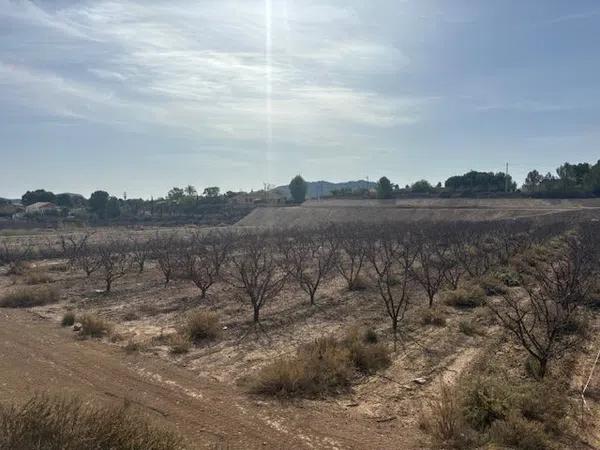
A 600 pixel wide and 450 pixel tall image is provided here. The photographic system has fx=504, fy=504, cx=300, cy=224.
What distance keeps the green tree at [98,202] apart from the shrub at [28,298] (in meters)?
80.4

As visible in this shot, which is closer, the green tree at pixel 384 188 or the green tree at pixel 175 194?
the green tree at pixel 384 188

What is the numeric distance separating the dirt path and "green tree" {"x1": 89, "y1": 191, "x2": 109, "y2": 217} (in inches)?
3513

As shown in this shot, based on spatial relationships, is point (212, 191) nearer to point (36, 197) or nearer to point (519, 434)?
point (36, 197)

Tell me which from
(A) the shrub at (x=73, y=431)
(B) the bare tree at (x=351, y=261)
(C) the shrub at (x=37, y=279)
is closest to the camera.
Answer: (A) the shrub at (x=73, y=431)

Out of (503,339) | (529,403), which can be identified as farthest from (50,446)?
(503,339)

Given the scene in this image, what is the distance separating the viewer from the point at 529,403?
8336 mm

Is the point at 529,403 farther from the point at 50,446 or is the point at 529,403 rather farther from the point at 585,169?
the point at 585,169

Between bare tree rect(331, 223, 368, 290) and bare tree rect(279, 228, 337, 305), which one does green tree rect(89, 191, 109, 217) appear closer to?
bare tree rect(279, 228, 337, 305)

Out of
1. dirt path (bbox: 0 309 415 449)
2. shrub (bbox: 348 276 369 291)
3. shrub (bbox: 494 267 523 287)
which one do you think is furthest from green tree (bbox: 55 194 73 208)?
dirt path (bbox: 0 309 415 449)

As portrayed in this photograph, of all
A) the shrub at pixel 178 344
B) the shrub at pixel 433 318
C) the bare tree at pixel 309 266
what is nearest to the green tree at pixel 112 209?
the bare tree at pixel 309 266

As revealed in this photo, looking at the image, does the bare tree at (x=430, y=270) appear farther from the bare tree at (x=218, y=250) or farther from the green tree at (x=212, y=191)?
the green tree at (x=212, y=191)

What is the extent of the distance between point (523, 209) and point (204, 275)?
54.4 metres

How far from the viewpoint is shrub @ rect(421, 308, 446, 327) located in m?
15.0

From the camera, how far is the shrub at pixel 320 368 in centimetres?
988
